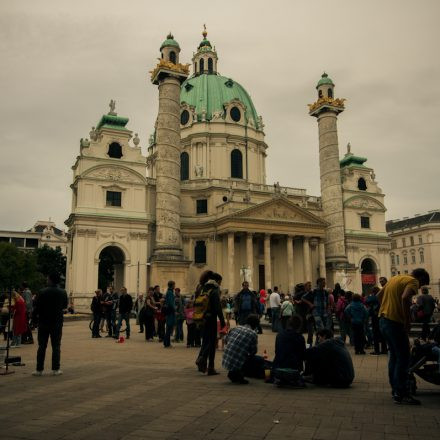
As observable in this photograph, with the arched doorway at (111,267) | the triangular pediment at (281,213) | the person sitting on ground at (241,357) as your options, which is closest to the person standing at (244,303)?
the person sitting on ground at (241,357)

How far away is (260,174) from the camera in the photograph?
200 feet

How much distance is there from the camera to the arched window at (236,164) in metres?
59.2

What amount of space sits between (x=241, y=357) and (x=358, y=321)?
6.27 metres

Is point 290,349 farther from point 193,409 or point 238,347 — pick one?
point 193,409

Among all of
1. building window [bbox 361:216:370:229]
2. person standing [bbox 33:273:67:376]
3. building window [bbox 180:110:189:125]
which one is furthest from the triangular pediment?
person standing [bbox 33:273:67:376]

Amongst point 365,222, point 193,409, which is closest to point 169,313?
point 193,409

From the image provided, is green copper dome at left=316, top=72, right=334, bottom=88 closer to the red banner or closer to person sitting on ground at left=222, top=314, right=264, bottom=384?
the red banner

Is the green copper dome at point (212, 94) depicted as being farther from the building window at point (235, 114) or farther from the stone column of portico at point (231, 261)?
the stone column of portico at point (231, 261)

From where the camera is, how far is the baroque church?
41.4 metres

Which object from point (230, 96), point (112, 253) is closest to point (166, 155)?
point (112, 253)

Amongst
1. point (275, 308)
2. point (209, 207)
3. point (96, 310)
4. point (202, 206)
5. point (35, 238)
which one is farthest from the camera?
point (35, 238)

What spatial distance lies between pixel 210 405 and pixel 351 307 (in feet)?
27.7

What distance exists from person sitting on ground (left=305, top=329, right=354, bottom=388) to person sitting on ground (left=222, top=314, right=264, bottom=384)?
3.24ft

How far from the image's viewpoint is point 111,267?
50.0 metres
